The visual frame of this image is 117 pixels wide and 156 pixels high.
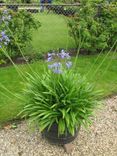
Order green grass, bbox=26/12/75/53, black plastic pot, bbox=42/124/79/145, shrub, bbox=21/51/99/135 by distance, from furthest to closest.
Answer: green grass, bbox=26/12/75/53
black plastic pot, bbox=42/124/79/145
shrub, bbox=21/51/99/135

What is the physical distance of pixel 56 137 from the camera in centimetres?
379

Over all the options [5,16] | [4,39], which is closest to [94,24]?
[5,16]

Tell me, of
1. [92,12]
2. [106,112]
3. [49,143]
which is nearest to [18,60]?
[92,12]

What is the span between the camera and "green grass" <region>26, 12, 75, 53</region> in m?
7.64

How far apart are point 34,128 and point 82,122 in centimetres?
88

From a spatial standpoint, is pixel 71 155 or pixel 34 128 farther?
pixel 34 128

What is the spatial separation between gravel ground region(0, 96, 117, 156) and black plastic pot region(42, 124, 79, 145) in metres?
0.10

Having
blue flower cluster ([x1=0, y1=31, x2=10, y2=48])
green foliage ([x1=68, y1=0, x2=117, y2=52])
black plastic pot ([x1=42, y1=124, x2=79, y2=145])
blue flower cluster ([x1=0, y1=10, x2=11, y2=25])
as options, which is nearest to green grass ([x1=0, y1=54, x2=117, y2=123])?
green foliage ([x1=68, y1=0, x2=117, y2=52])

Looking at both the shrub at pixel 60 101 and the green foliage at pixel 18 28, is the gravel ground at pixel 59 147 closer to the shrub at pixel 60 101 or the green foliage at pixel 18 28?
the shrub at pixel 60 101

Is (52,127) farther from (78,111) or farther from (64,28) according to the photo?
(64,28)

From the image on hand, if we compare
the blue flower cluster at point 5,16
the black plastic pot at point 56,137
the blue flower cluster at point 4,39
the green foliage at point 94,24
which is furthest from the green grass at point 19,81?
the blue flower cluster at point 5,16

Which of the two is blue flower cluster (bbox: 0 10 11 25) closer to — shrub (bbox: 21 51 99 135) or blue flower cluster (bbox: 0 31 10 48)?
blue flower cluster (bbox: 0 31 10 48)

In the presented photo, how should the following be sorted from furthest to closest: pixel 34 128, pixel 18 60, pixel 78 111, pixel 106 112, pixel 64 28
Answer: pixel 64 28 → pixel 18 60 → pixel 106 112 → pixel 34 128 → pixel 78 111

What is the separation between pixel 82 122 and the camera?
142 inches
